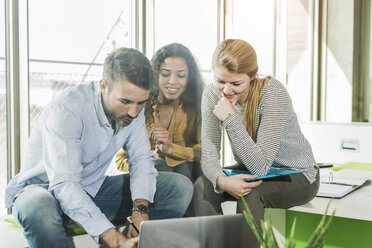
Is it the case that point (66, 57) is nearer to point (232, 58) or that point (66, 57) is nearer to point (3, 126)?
point (3, 126)

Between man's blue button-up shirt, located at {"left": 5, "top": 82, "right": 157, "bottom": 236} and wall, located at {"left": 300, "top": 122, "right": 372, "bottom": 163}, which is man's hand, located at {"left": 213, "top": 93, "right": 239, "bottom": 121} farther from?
wall, located at {"left": 300, "top": 122, "right": 372, "bottom": 163}

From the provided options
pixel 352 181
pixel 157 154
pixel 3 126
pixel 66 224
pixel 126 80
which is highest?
pixel 126 80

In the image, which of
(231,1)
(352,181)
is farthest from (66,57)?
(352,181)

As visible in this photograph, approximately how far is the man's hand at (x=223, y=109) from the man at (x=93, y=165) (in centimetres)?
31

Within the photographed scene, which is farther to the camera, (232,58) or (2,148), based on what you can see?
(232,58)

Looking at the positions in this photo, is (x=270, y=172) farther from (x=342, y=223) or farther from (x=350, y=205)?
(x=342, y=223)

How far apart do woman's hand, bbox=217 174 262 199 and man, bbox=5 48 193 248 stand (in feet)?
0.84

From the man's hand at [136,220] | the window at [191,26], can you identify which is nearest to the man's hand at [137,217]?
the man's hand at [136,220]

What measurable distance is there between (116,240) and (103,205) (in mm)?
108

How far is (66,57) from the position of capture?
44.8 inches

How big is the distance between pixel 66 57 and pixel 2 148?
29 cm

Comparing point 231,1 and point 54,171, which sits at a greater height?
point 231,1

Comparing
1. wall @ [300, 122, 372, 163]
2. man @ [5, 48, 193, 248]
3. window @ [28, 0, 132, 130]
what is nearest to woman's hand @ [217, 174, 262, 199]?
man @ [5, 48, 193, 248]

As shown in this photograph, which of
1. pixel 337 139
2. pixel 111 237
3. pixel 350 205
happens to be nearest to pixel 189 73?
pixel 111 237
